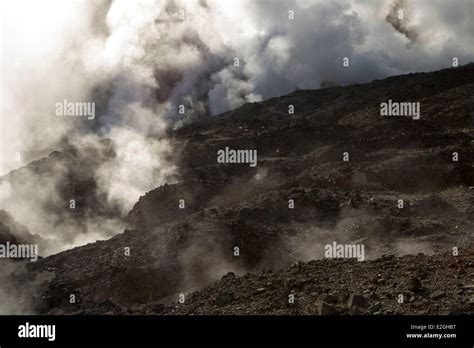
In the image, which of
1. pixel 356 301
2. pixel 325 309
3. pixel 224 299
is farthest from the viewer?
pixel 224 299

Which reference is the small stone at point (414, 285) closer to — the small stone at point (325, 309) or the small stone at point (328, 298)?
the small stone at point (328, 298)

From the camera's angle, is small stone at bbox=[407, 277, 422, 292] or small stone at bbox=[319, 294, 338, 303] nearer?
small stone at bbox=[319, 294, 338, 303]

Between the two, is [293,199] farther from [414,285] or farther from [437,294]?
[437,294]

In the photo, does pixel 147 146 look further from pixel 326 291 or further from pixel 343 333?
pixel 343 333

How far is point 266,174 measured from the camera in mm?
27156

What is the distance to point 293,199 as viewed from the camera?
20.1 m

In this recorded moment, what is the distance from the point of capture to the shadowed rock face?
15.4 metres

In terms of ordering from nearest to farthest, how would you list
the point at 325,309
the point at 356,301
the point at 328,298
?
the point at 325,309
the point at 356,301
the point at 328,298

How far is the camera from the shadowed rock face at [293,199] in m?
15.4

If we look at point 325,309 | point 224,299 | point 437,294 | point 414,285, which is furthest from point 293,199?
point 325,309

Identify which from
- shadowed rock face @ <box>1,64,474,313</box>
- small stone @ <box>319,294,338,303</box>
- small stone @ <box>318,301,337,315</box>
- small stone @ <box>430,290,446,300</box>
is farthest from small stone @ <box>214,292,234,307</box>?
small stone @ <box>430,290,446,300</box>

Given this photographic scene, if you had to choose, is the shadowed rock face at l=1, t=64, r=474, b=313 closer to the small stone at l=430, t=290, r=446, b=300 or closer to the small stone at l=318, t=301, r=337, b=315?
the small stone at l=318, t=301, r=337, b=315

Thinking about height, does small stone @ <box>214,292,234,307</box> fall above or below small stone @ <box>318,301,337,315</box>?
above

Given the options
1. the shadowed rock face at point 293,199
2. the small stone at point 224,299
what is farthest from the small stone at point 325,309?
the small stone at point 224,299
